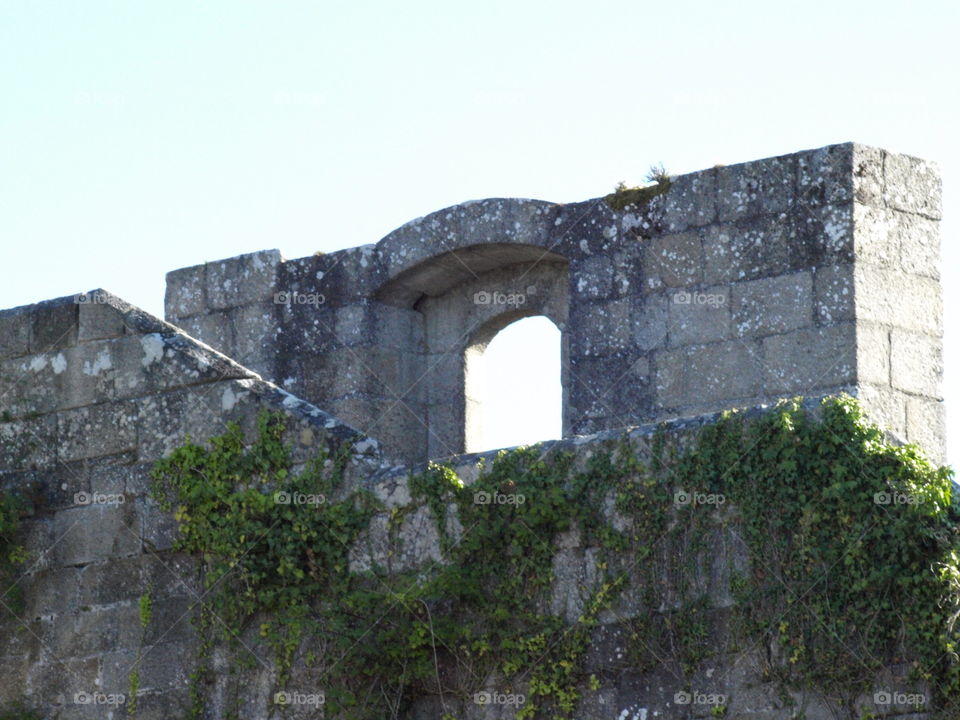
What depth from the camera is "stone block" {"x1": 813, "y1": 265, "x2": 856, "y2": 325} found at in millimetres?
9492

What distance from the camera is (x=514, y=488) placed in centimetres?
756

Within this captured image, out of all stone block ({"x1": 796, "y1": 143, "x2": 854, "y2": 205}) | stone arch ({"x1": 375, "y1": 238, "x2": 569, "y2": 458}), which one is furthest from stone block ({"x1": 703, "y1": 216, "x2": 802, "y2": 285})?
stone arch ({"x1": 375, "y1": 238, "x2": 569, "y2": 458})

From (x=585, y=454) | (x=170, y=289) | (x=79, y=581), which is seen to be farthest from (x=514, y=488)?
(x=170, y=289)

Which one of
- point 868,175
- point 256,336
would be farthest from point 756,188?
point 256,336

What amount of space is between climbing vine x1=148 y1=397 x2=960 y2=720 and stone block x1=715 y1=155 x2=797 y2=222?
9.30ft

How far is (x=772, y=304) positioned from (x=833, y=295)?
0.34 m

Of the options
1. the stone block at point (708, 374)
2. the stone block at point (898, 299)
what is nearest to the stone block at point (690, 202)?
the stone block at point (708, 374)

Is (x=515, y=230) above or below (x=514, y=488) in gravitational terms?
above

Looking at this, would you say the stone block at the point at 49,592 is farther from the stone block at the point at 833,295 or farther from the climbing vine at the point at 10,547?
the stone block at the point at 833,295

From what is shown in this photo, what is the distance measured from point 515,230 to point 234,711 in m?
3.60

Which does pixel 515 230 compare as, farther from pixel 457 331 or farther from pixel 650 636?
pixel 650 636

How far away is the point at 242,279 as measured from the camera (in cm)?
1175

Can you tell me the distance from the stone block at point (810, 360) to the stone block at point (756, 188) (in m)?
0.72

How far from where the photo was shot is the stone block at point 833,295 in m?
9.49
